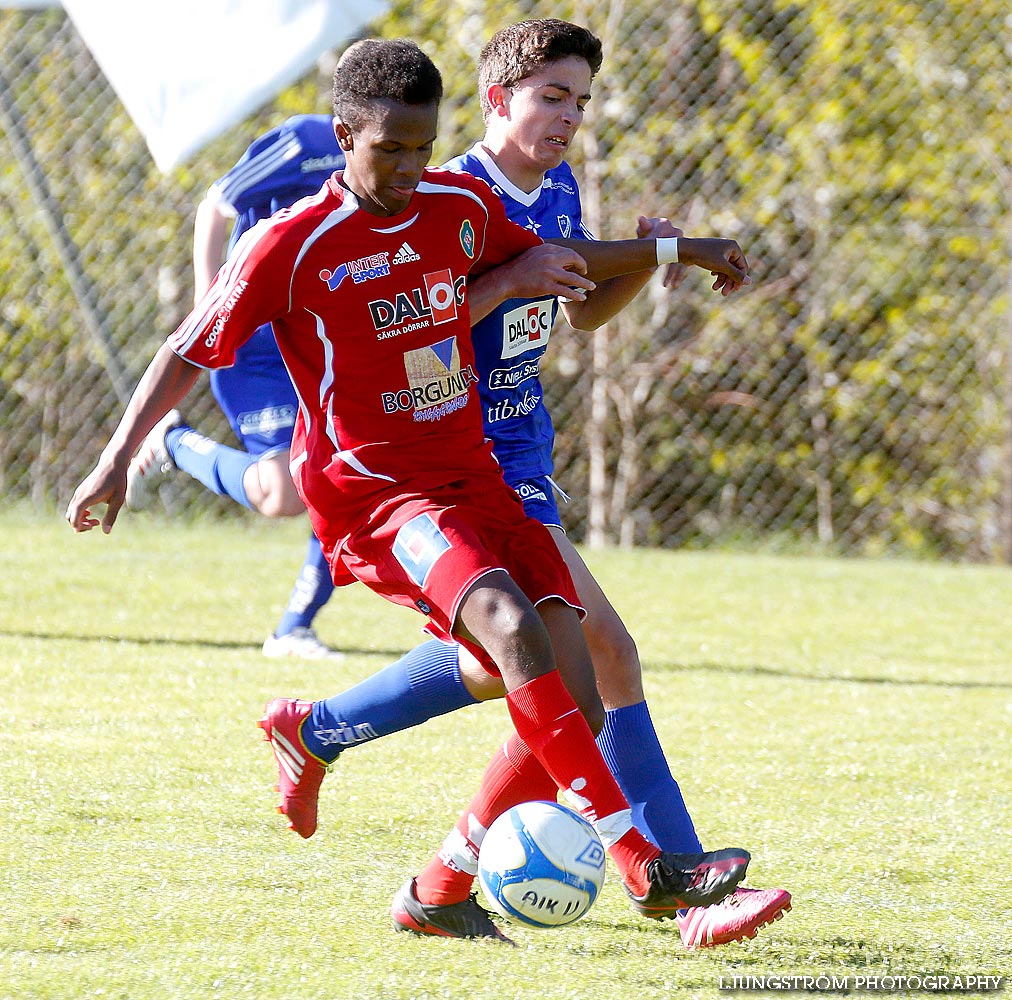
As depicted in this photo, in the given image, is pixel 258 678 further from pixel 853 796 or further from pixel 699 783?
pixel 853 796

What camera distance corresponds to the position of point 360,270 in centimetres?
278

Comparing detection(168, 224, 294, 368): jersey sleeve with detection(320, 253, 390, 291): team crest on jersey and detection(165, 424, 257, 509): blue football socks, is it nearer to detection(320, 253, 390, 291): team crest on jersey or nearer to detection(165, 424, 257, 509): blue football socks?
detection(320, 253, 390, 291): team crest on jersey

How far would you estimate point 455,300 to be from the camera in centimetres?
289

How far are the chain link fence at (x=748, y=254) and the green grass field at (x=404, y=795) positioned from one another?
1802 millimetres

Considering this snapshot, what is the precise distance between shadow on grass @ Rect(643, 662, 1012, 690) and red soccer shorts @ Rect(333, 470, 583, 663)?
2658 mm

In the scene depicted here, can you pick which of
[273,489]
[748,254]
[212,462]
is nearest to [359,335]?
[273,489]

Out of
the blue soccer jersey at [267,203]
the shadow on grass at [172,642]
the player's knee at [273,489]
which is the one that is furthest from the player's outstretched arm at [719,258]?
the shadow on grass at [172,642]

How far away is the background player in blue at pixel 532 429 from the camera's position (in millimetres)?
2949

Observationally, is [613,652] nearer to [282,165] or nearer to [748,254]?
[282,165]

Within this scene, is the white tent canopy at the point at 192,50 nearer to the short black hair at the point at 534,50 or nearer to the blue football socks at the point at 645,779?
the short black hair at the point at 534,50

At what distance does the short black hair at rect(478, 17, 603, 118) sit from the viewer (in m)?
3.18

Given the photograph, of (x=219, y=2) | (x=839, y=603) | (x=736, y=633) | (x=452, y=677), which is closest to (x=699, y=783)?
(x=452, y=677)

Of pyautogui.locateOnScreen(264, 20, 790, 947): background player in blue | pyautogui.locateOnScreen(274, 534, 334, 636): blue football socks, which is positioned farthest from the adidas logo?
pyautogui.locateOnScreen(274, 534, 334, 636): blue football socks

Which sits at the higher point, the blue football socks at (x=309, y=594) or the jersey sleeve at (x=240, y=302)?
the jersey sleeve at (x=240, y=302)
